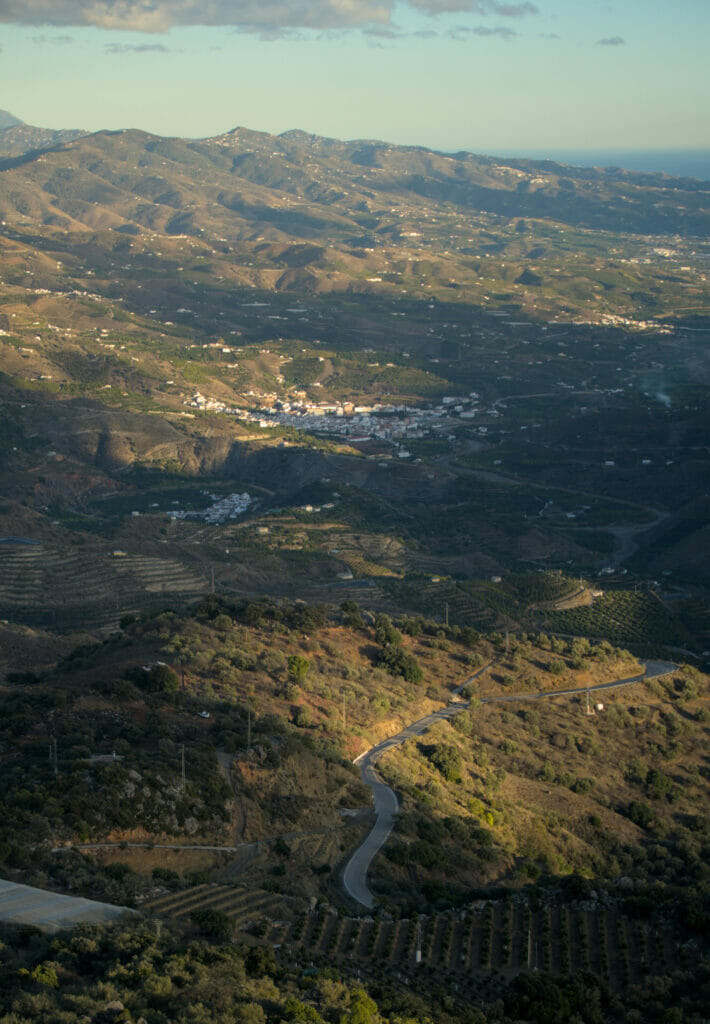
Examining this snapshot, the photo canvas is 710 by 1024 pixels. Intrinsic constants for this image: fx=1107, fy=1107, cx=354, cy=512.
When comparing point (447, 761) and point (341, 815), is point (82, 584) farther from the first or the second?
point (341, 815)

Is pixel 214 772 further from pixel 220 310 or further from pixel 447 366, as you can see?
pixel 220 310

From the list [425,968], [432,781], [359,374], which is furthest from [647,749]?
[359,374]

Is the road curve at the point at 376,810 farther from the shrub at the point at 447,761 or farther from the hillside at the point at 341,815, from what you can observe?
the shrub at the point at 447,761

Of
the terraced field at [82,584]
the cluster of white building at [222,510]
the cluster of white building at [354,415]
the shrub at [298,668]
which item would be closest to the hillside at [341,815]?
the shrub at [298,668]

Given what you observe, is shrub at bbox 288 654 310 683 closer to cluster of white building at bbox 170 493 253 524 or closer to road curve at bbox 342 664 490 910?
road curve at bbox 342 664 490 910

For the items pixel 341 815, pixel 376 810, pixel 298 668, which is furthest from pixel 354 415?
pixel 341 815
